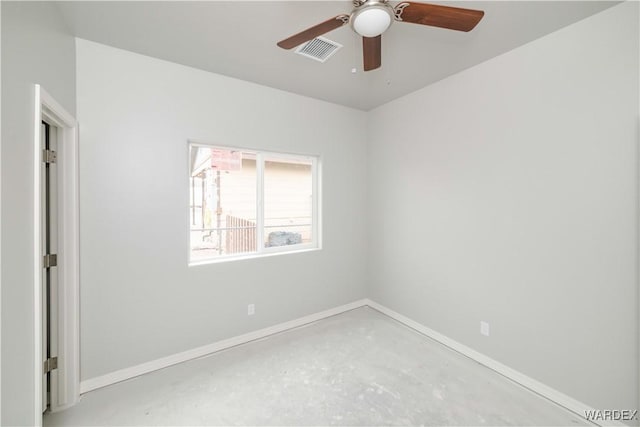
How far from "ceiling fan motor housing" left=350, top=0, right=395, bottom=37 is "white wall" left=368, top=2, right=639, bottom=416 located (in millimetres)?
1478

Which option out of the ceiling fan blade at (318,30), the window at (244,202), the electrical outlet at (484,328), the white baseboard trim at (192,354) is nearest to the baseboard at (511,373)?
the electrical outlet at (484,328)

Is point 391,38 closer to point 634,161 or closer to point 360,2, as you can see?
point 360,2

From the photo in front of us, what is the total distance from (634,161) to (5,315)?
336 centimetres

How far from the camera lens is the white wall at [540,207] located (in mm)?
1742

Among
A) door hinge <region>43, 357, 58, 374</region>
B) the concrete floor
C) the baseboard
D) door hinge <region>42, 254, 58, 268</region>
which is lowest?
the concrete floor

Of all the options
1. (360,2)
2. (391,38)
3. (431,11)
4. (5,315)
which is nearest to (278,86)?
(391,38)

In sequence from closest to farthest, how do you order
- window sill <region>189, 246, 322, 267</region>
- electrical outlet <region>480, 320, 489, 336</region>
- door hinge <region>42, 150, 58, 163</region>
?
door hinge <region>42, 150, 58, 163</region> → electrical outlet <region>480, 320, 489, 336</region> → window sill <region>189, 246, 322, 267</region>

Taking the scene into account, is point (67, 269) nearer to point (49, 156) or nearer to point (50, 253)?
point (50, 253)

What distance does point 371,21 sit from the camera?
1442 mm

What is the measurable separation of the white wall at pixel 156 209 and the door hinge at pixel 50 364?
199mm

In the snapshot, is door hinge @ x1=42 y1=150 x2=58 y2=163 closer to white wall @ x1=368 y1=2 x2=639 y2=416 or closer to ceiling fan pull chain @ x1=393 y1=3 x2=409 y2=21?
ceiling fan pull chain @ x1=393 y1=3 x2=409 y2=21

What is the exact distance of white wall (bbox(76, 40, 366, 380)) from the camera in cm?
213

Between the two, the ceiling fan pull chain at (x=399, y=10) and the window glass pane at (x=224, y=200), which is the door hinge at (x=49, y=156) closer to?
the window glass pane at (x=224, y=200)

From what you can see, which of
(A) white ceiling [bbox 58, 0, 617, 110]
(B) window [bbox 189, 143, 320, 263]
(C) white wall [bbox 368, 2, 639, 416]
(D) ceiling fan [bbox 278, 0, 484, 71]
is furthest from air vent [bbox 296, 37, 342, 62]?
(C) white wall [bbox 368, 2, 639, 416]
